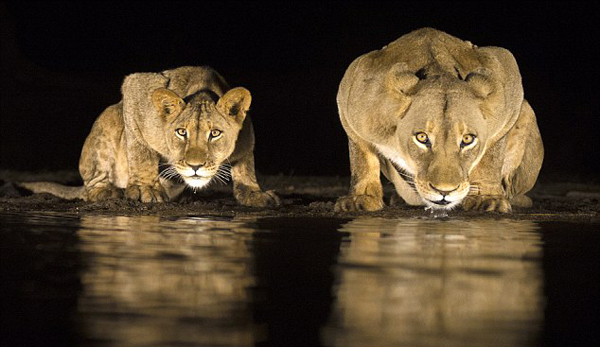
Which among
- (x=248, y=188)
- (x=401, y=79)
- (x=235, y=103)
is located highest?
(x=401, y=79)

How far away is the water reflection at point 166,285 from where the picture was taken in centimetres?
352

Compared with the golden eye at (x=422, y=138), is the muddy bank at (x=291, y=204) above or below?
below

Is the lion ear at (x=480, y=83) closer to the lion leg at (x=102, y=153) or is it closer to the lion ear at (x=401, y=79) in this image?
the lion ear at (x=401, y=79)

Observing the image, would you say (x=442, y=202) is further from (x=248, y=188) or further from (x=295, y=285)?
(x=295, y=285)

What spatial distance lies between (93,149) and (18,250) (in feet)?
14.3

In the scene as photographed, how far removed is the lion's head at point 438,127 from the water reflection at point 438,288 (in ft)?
1.45

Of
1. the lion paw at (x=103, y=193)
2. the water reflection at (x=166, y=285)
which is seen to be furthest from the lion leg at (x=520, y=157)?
the lion paw at (x=103, y=193)

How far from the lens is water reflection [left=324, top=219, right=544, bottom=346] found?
11.6 ft

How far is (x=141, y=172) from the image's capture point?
9188 mm

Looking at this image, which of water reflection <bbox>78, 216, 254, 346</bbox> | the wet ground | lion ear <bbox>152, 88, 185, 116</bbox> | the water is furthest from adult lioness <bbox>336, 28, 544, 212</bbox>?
water reflection <bbox>78, 216, 254, 346</bbox>

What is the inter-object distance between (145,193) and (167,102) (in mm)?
715

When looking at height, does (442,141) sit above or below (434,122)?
below

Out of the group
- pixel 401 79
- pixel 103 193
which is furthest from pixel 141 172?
pixel 401 79

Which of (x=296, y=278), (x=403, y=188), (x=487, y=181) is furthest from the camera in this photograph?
(x=403, y=188)
